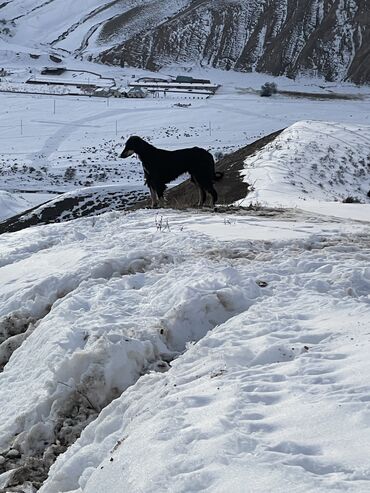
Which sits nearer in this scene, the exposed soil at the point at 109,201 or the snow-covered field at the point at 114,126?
the exposed soil at the point at 109,201

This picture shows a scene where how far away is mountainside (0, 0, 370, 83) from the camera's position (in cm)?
9869

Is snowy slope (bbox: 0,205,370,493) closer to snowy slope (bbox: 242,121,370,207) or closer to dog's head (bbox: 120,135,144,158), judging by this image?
dog's head (bbox: 120,135,144,158)

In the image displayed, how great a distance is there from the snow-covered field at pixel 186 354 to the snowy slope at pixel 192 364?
0.02 metres

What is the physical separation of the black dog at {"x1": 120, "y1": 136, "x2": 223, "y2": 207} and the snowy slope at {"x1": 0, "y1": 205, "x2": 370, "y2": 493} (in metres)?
4.03

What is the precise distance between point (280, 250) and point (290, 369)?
3743 millimetres

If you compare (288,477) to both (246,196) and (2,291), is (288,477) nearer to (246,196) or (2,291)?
(2,291)

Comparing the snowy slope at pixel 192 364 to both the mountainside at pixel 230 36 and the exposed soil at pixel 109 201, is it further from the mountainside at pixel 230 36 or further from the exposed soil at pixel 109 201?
the mountainside at pixel 230 36

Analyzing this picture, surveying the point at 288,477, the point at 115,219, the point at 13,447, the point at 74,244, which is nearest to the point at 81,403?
the point at 13,447

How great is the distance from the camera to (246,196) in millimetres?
19375

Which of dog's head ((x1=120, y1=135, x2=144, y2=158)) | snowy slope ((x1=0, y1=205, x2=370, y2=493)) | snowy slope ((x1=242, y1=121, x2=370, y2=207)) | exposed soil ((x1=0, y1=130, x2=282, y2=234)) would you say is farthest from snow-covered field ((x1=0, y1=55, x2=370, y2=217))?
snowy slope ((x1=0, y1=205, x2=370, y2=493))

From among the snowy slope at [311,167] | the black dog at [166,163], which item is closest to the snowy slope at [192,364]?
the black dog at [166,163]

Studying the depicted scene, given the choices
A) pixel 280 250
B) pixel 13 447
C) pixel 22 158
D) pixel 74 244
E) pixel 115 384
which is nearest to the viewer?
pixel 13 447

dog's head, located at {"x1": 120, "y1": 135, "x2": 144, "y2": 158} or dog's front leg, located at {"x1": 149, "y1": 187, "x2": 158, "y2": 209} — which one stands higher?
dog's head, located at {"x1": 120, "y1": 135, "x2": 144, "y2": 158}

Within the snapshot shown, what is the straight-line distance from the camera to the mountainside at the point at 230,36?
98688mm
